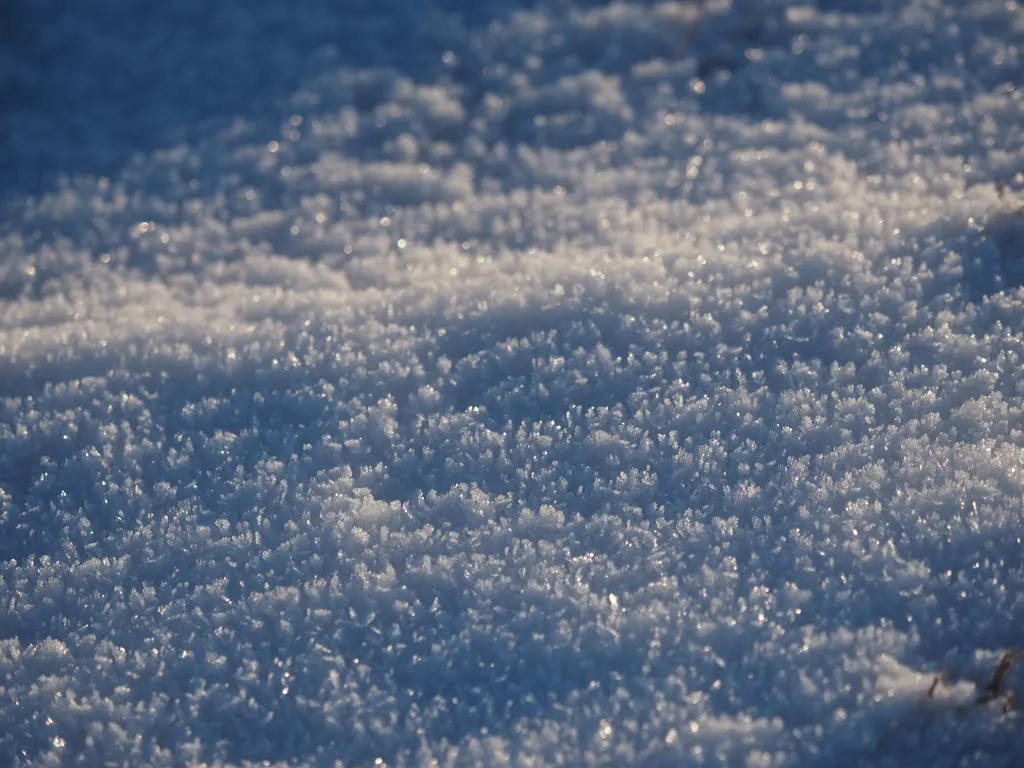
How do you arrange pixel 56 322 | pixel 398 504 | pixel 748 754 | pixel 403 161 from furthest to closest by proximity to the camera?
pixel 403 161
pixel 56 322
pixel 398 504
pixel 748 754

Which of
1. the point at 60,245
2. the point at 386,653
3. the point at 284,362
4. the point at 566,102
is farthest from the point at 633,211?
the point at 60,245

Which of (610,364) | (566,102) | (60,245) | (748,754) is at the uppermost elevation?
(566,102)

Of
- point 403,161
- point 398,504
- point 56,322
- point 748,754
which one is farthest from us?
point 403,161

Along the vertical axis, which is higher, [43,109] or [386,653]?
[43,109]

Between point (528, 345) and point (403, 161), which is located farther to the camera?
point (403, 161)

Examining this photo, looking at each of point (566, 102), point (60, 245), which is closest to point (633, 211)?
point (566, 102)

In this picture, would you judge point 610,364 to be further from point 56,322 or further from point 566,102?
point 56,322
